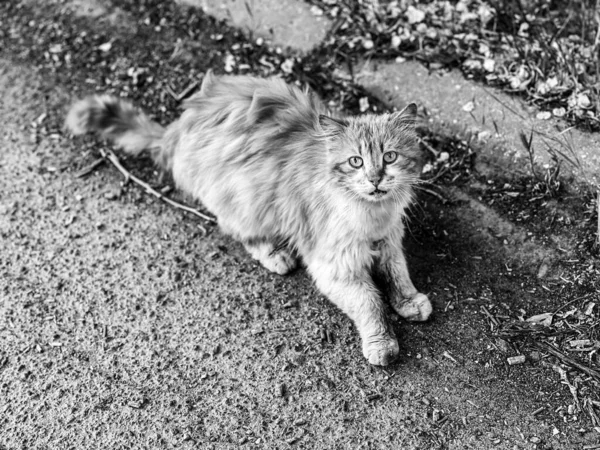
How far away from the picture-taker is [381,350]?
3.27 meters

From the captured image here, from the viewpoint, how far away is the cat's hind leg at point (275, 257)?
12.2 ft

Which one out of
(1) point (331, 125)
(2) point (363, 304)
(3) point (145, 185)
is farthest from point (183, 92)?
(2) point (363, 304)

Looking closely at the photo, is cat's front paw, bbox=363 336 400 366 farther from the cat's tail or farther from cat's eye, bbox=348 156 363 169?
the cat's tail

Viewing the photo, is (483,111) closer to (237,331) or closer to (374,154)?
(374,154)

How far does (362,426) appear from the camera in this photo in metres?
3.12

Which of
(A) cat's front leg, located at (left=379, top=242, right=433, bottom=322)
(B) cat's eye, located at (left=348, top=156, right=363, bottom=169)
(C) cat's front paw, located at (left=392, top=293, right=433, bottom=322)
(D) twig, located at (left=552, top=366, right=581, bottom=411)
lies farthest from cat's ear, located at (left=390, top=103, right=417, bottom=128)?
(D) twig, located at (left=552, top=366, right=581, bottom=411)

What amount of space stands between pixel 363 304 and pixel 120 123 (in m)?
1.93

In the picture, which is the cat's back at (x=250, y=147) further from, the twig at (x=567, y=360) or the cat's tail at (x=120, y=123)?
the twig at (x=567, y=360)

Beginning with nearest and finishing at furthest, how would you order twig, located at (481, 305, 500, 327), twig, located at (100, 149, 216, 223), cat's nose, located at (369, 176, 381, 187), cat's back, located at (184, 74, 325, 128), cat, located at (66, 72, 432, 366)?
cat's nose, located at (369, 176, 381, 187), cat, located at (66, 72, 432, 366), twig, located at (481, 305, 500, 327), cat's back, located at (184, 74, 325, 128), twig, located at (100, 149, 216, 223)

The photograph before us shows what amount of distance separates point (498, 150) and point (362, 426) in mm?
1886

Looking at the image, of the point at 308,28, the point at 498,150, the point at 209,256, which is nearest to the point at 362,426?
the point at 209,256

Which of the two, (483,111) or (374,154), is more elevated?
(374,154)

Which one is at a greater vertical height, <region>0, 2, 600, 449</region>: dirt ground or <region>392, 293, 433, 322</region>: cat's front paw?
<region>392, 293, 433, 322</region>: cat's front paw

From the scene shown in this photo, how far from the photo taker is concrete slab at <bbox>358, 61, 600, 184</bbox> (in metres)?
3.92
